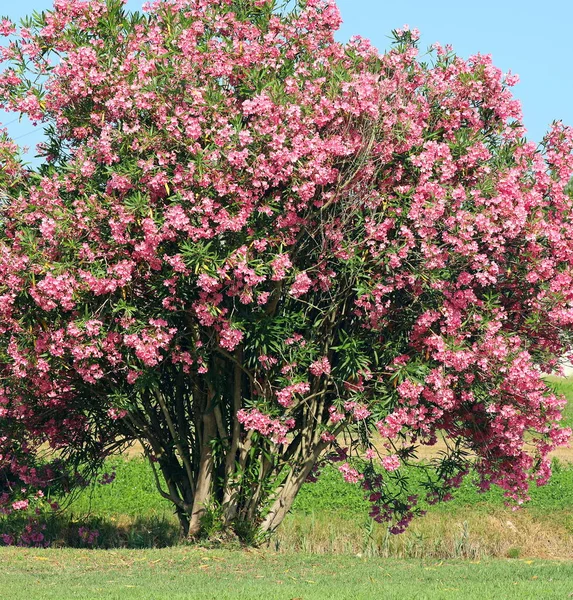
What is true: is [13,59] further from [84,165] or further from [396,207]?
[396,207]

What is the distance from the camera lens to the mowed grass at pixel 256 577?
9.46 meters

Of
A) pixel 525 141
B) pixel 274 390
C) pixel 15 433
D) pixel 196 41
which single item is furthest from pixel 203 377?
pixel 525 141

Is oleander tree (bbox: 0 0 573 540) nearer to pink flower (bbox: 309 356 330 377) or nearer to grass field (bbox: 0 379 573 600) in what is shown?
pink flower (bbox: 309 356 330 377)

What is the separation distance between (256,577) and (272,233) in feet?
12.9

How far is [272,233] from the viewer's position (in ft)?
36.7

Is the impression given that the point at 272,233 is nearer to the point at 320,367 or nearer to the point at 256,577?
the point at 320,367

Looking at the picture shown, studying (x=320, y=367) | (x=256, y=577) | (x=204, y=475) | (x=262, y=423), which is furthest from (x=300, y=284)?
(x=204, y=475)

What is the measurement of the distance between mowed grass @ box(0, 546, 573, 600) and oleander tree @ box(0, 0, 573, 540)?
1.19 m

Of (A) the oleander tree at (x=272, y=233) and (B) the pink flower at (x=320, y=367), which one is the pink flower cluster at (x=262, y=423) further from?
(B) the pink flower at (x=320, y=367)

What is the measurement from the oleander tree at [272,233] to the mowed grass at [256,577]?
119 cm

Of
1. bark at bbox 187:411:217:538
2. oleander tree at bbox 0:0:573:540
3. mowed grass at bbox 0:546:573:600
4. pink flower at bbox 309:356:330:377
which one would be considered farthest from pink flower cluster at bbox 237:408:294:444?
mowed grass at bbox 0:546:573:600

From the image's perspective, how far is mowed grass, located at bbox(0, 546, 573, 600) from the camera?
9.46 meters

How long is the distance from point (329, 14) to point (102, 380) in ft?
18.2

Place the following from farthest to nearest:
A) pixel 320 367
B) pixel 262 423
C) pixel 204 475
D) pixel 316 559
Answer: pixel 204 475 < pixel 316 559 < pixel 320 367 < pixel 262 423
